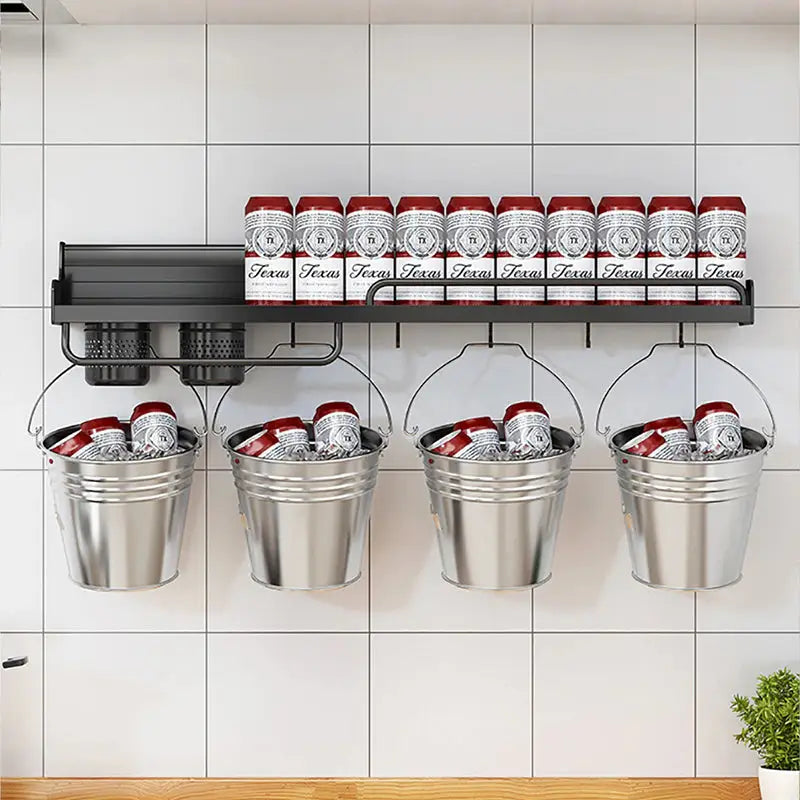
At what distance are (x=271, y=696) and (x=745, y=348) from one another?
94 centimetres

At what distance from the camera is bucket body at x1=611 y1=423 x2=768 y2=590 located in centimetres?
128

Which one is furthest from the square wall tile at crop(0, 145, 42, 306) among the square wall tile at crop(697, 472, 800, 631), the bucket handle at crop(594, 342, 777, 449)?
the square wall tile at crop(697, 472, 800, 631)

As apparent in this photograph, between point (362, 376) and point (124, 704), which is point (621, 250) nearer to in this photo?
point (362, 376)

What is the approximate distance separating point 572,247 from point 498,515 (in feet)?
1.30

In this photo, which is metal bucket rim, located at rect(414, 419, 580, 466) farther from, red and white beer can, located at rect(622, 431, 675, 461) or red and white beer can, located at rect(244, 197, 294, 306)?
red and white beer can, located at rect(244, 197, 294, 306)

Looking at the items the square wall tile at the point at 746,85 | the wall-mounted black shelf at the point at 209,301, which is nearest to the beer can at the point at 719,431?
the wall-mounted black shelf at the point at 209,301

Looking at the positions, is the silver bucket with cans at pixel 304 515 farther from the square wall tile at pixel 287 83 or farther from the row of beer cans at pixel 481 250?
the square wall tile at pixel 287 83

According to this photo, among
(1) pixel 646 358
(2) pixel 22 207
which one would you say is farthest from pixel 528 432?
(2) pixel 22 207

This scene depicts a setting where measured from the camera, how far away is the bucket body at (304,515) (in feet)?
4.19

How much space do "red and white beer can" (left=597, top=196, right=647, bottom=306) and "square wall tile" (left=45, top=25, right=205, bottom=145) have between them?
66 centimetres

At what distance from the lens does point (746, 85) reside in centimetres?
150

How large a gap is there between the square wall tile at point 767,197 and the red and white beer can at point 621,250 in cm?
22

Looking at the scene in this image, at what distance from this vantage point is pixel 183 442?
4.68 ft

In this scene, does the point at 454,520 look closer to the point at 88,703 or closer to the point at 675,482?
the point at 675,482
